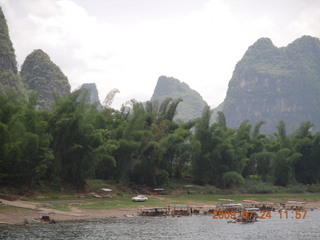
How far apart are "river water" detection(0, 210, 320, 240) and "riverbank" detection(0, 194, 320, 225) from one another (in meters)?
2.16

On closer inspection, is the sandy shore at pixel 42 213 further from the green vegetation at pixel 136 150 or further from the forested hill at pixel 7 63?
the forested hill at pixel 7 63

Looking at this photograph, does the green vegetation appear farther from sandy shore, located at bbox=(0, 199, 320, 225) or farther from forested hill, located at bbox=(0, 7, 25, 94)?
forested hill, located at bbox=(0, 7, 25, 94)

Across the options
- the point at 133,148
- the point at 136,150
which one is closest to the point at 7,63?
the point at 136,150

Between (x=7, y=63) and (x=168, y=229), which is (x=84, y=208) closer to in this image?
(x=168, y=229)

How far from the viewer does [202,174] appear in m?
70.2

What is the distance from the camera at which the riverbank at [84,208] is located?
37125 mm

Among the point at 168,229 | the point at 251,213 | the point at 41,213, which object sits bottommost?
the point at 168,229

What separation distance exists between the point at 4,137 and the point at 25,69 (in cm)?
9083

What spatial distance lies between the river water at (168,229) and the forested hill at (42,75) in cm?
8789

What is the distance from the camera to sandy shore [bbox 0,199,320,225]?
35.9 metres

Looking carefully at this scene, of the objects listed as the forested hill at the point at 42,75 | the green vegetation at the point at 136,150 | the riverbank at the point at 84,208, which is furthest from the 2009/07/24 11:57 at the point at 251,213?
the forested hill at the point at 42,75

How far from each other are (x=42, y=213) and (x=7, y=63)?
8022 cm

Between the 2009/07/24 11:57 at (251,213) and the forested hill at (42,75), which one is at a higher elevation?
the forested hill at (42,75)

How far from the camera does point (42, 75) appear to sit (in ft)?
416
